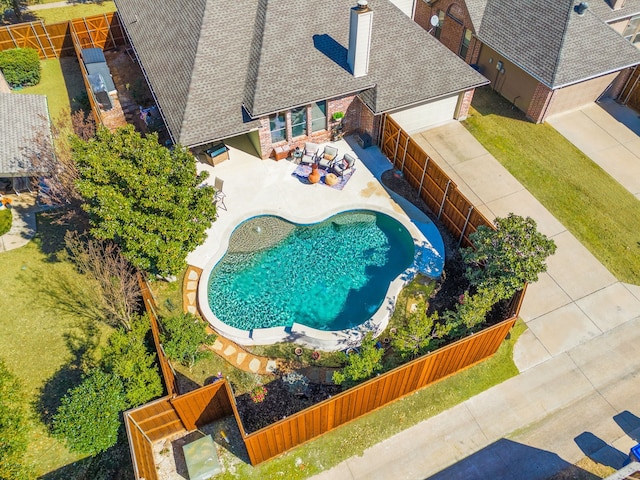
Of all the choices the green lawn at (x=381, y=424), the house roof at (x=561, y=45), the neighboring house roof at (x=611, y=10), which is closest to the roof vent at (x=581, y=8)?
the house roof at (x=561, y=45)

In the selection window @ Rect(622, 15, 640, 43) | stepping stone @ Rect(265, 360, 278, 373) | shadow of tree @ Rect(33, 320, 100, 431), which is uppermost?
window @ Rect(622, 15, 640, 43)

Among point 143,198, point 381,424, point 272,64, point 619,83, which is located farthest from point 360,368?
point 619,83

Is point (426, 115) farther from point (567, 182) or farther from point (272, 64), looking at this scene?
point (272, 64)

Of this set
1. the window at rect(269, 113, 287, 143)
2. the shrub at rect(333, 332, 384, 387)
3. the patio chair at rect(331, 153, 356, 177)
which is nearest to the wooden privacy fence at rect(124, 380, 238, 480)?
the shrub at rect(333, 332, 384, 387)

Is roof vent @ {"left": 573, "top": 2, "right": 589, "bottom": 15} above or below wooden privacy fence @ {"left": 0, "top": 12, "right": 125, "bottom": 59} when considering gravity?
above

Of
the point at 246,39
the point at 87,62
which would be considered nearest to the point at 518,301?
the point at 246,39

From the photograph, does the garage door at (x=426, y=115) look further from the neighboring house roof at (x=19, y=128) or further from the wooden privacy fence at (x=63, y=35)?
the wooden privacy fence at (x=63, y=35)

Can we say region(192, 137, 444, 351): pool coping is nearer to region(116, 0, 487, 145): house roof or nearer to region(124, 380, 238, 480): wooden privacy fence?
region(124, 380, 238, 480): wooden privacy fence
